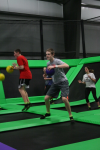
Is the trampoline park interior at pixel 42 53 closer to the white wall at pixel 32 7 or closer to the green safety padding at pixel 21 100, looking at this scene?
the green safety padding at pixel 21 100

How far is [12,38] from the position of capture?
9.81 metres

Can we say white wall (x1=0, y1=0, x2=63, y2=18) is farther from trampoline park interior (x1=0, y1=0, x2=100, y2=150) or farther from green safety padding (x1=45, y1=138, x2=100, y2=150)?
green safety padding (x1=45, y1=138, x2=100, y2=150)

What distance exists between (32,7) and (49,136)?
1032cm

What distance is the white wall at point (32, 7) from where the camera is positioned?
12.0 meters

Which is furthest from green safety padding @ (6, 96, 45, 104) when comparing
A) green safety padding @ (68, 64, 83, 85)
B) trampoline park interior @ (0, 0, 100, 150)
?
green safety padding @ (68, 64, 83, 85)

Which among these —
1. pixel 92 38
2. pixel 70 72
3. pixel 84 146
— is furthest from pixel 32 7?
pixel 84 146

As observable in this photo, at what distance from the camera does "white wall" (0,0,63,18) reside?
472 inches

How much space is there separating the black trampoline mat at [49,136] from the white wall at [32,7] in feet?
29.6

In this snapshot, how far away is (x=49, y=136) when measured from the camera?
12.3 ft

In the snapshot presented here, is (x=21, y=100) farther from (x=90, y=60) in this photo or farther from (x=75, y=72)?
(x=90, y=60)

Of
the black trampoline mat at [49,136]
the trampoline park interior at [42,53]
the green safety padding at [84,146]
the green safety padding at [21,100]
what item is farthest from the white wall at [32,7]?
the green safety padding at [84,146]

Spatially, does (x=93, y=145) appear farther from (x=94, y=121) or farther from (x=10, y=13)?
(x=10, y=13)

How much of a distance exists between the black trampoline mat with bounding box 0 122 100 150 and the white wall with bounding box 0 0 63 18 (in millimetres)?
9015

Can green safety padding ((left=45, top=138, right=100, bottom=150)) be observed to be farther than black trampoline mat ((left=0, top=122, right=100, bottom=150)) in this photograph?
No
